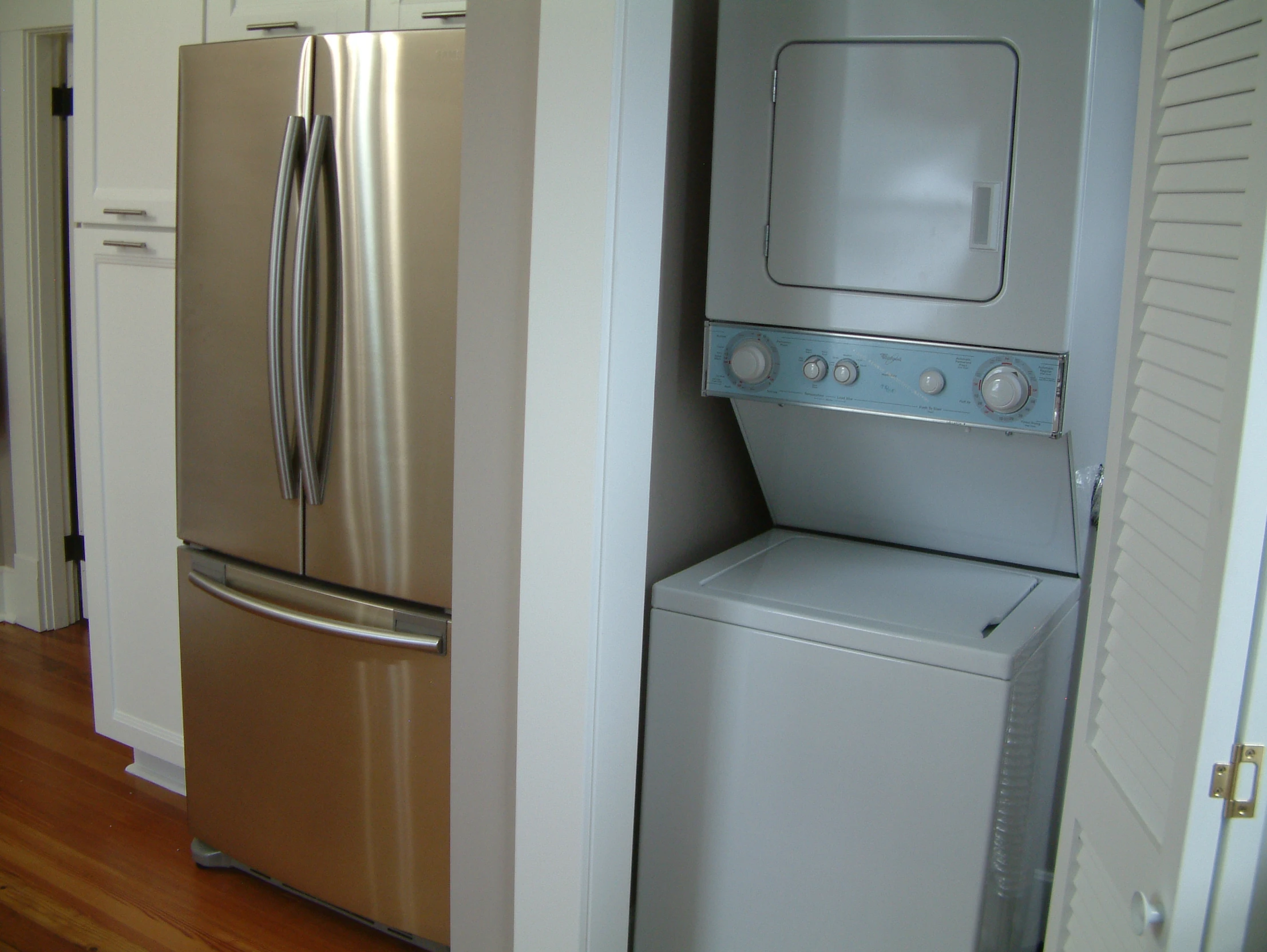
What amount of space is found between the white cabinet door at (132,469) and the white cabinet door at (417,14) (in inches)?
30.1

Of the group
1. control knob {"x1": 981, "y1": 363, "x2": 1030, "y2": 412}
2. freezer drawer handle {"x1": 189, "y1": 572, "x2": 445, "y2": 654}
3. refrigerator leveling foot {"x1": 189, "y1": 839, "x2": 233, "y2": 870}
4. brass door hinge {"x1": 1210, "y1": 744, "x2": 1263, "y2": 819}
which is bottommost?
refrigerator leveling foot {"x1": 189, "y1": 839, "x2": 233, "y2": 870}

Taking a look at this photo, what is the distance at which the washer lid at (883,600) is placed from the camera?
1.36m

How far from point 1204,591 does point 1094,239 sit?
2.19 ft

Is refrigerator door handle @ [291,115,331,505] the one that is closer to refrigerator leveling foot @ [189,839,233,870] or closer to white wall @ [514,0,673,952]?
white wall @ [514,0,673,952]

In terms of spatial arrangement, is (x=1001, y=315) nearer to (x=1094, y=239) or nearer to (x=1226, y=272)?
(x=1094, y=239)

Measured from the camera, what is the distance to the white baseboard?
2.60 metres

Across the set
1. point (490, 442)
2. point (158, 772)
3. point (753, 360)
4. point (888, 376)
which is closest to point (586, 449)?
point (490, 442)

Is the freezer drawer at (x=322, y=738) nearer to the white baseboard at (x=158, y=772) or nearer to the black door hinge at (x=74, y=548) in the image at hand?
the white baseboard at (x=158, y=772)

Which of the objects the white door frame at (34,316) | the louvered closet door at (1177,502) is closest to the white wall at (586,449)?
the louvered closet door at (1177,502)

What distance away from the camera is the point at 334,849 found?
2.00m

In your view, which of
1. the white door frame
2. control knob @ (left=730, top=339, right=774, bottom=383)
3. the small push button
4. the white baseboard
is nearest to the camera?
the small push button

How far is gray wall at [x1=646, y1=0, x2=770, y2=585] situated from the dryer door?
0.54 ft

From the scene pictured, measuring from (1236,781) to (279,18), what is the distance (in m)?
2.13

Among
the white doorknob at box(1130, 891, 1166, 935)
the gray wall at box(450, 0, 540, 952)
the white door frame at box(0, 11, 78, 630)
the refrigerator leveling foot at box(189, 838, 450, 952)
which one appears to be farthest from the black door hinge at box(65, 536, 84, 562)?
the white doorknob at box(1130, 891, 1166, 935)
